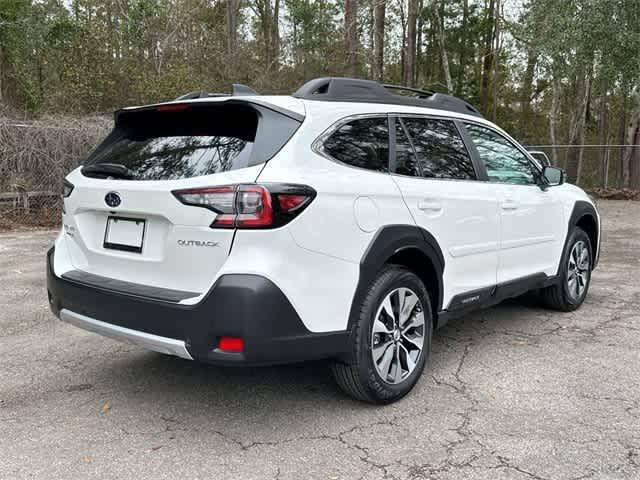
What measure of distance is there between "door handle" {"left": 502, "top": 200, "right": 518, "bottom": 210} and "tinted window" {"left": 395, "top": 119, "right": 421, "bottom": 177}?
100 centimetres

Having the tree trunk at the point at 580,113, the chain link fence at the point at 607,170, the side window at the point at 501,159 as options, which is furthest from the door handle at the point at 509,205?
the tree trunk at the point at 580,113

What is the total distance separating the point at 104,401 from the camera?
3449 mm

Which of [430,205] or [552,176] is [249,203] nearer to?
[430,205]

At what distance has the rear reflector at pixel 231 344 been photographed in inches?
105

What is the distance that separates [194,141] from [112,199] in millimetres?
526

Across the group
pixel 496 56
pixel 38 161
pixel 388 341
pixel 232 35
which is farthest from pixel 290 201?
pixel 496 56

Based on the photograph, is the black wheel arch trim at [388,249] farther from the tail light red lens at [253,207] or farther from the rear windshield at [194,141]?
the rear windshield at [194,141]

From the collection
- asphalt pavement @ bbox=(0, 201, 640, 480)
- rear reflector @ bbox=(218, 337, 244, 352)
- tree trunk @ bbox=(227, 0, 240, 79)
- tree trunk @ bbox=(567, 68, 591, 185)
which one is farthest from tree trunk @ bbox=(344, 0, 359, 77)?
rear reflector @ bbox=(218, 337, 244, 352)

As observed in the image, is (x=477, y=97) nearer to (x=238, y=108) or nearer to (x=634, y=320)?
(x=634, y=320)

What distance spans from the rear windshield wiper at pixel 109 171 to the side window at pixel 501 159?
244cm

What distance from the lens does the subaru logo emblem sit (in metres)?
3.05

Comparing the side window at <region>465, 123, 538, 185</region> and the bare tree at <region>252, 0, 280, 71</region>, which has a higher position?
the bare tree at <region>252, 0, 280, 71</region>

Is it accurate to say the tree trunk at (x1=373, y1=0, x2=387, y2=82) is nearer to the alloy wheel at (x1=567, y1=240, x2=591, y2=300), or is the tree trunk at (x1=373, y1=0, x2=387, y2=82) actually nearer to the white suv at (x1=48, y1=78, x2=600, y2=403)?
the alloy wheel at (x1=567, y1=240, x2=591, y2=300)

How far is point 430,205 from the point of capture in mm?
3561
